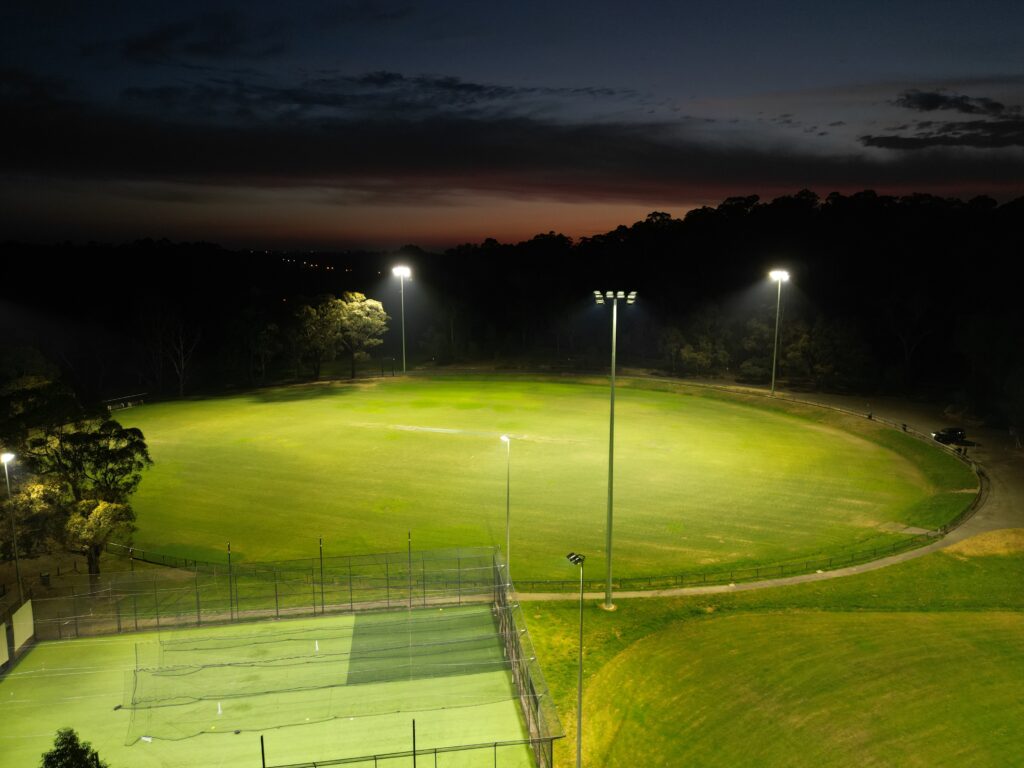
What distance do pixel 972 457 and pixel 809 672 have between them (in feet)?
113

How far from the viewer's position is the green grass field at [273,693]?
806 inches

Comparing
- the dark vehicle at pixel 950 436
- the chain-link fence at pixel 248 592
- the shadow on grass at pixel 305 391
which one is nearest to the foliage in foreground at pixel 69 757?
the chain-link fence at pixel 248 592

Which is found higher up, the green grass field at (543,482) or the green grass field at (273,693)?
the green grass field at (273,693)

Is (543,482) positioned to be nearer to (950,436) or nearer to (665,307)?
(950,436)

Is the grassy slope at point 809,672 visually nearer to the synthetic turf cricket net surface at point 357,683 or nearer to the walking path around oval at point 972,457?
the walking path around oval at point 972,457

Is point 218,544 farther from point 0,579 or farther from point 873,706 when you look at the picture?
point 873,706

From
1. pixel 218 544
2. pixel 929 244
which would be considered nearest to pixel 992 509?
pixel 218 544

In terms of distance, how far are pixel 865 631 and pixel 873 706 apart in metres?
5.21

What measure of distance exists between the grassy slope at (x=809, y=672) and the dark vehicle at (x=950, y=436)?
22295 millimetres

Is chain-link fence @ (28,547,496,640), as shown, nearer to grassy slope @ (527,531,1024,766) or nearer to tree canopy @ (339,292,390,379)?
grassy slope @ (527,531,1024,766)

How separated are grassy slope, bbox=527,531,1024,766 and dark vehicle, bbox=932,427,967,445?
2230 cm

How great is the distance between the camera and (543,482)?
4678 cm

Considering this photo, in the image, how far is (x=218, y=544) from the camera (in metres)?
36.9

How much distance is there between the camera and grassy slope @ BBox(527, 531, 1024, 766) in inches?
798
